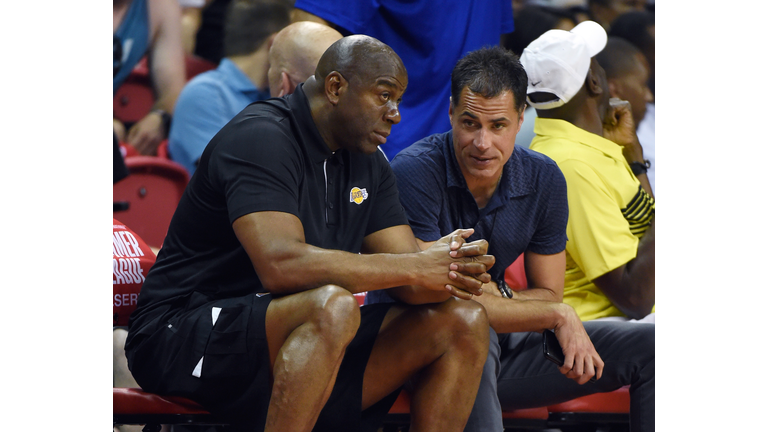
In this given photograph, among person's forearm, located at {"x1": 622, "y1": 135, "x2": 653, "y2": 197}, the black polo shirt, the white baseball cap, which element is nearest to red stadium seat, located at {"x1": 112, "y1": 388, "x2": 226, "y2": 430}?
the black polo shirt

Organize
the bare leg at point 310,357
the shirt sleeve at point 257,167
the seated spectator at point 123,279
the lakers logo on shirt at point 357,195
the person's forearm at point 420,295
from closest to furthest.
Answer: the bare leg at point 310,357, the shirt sleeve at point 257,167, the person's forearm at point 420,295, the lakers logo on shirt at point 357,195, the seated spectator at point 123,279

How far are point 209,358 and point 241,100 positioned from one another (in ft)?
4.40

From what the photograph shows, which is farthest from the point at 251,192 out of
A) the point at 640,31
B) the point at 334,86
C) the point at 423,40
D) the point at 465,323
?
the point at 640,31

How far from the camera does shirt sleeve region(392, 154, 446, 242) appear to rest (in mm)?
1915

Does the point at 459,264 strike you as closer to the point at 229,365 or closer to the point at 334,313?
the point at 334,313

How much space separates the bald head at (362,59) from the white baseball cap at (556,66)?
0.94m

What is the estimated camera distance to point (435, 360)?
158cm

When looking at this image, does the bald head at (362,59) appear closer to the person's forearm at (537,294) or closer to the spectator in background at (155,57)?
the person's forearm at (537,294)

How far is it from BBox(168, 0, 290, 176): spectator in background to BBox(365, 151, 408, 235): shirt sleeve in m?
0.97

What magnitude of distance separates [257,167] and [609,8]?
81.7 inches

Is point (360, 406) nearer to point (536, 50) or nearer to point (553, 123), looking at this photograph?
point (553, 123)

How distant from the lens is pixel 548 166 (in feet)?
6.76

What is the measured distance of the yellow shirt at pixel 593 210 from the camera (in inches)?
89.3

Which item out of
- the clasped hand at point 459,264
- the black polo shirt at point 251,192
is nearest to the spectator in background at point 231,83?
the black polo shirt at point 251,192
